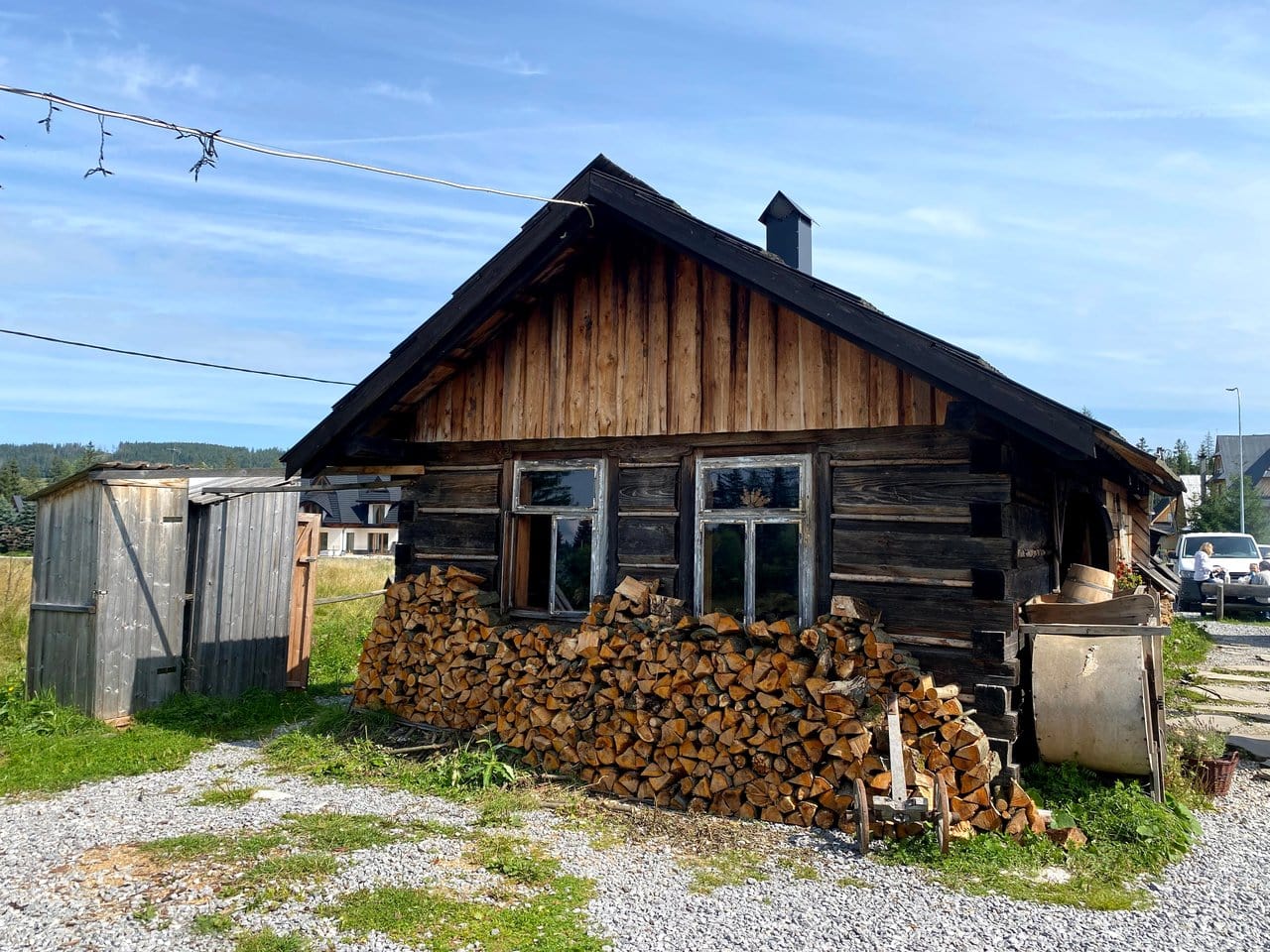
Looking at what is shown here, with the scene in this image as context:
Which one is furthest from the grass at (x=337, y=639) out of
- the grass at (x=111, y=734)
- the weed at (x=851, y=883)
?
the weed at (x=851, y=883)

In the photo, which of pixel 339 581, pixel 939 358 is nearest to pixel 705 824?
pixel 939 358

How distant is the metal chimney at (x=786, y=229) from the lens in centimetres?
1006

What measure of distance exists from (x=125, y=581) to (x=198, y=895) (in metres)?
5.72

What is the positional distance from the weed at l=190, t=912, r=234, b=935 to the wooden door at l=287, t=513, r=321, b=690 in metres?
7.39

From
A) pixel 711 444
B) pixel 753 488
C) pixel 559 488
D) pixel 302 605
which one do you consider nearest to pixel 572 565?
pixel 559 488

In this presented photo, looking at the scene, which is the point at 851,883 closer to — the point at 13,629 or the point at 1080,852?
the point at 1080,852

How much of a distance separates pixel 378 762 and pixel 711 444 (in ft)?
13.3

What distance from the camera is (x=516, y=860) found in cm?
564

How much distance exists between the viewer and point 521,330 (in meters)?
8.89

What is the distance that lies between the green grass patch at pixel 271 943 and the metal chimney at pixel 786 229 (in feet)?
26.2

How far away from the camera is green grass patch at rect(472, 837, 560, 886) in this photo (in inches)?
214

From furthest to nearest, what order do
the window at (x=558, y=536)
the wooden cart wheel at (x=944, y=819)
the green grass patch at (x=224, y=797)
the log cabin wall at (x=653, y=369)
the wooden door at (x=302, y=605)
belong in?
the wooden door at (x=302, y=605) → the window at (x=558, y=536) → the log cabin wall at (x=653, y=369) → the green grass patch at (x=224, y=797) → the wooden cart wheel at (x=944, y=819)

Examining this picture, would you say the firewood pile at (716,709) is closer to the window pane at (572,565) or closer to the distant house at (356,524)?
the window pane at (572,565)

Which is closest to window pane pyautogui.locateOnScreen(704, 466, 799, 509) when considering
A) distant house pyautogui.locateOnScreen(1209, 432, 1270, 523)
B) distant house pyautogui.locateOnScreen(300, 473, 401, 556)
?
distant house pyautogui.locateOnScreen(300, 473, 401, 556)
